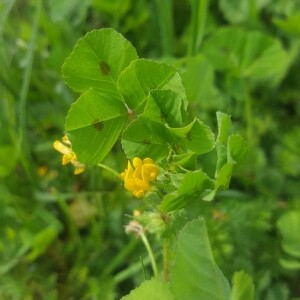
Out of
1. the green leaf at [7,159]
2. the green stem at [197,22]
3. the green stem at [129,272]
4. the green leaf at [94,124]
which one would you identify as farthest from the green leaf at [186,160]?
the green leaf at [7,159]

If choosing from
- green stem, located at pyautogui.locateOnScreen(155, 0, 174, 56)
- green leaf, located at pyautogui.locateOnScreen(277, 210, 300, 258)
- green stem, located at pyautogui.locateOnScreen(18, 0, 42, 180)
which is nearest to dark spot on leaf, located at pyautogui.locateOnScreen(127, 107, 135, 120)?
green leaf, located at pyautogui.locateOnScreen(277, 210, 300, 258)

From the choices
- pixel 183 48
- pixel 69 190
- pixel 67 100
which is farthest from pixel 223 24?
pixel 69 190

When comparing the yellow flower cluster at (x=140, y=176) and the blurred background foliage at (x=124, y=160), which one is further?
the blurred background foliage at (x=124, y=160)

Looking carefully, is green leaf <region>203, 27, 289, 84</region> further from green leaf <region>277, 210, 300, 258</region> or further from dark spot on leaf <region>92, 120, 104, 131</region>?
dark spot on leaf <region>92, 120, 104, 131</region>

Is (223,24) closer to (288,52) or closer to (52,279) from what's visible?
(288,52)

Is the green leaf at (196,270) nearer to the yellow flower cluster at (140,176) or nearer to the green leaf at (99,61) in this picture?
the yellow flower cluster at (140,176)

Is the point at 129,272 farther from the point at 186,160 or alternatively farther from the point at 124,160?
the point at 186,160

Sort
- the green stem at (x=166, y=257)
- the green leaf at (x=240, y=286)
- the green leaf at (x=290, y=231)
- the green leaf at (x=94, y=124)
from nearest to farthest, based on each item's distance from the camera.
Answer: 1. the green leaf at (x=240, y=286)
2. the green leaf at (x=94, y=124)
3. the green stem at (x=166, y=257)
4. the green leaf at (x=290, y=231)
